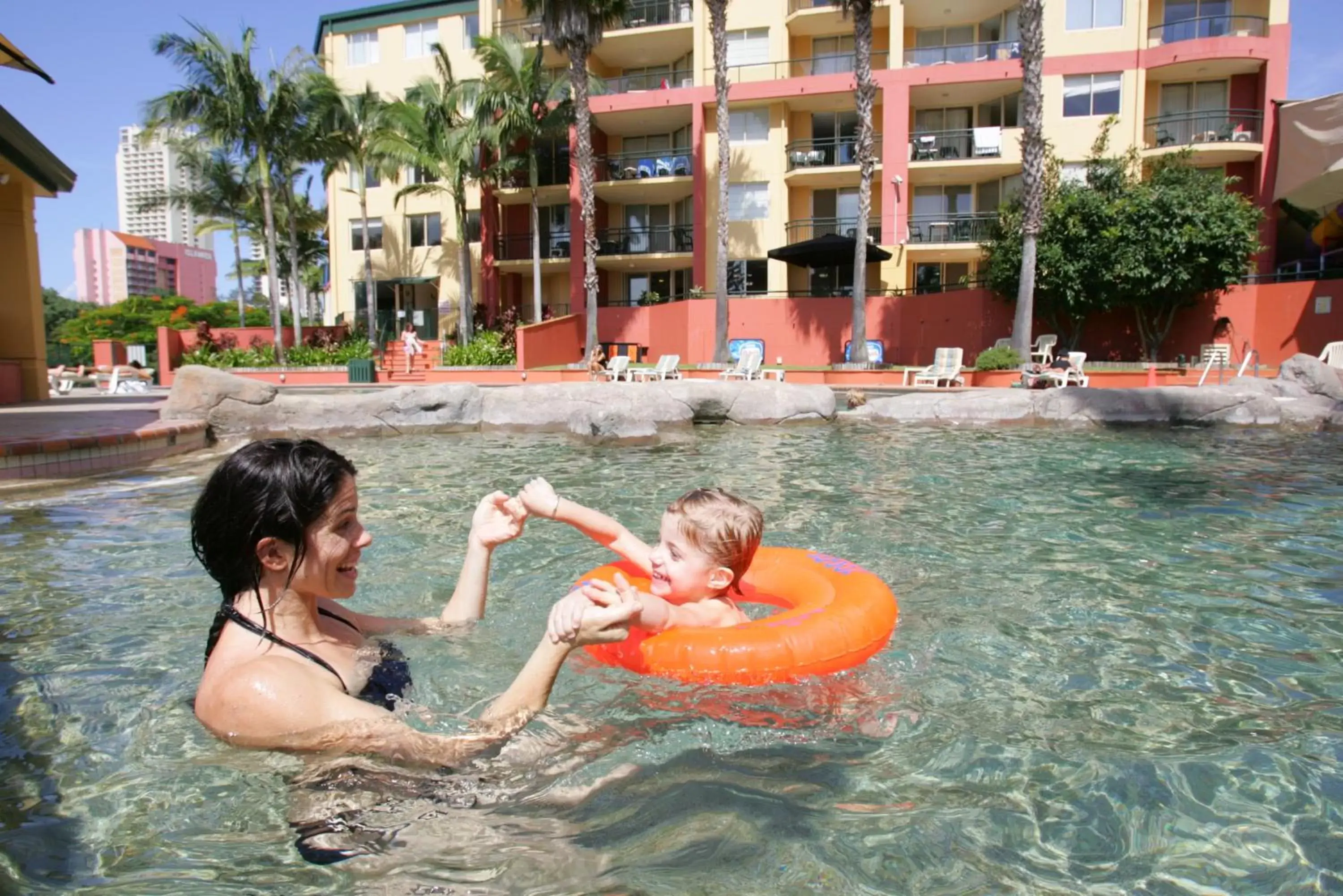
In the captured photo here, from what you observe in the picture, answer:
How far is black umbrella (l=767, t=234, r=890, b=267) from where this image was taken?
894 inches

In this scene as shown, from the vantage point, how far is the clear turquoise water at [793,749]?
2.03 m

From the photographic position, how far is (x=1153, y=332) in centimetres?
2147

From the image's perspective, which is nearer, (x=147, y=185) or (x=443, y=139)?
(x=443, y=139)

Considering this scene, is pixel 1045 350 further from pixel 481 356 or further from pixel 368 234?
pixel 368 234

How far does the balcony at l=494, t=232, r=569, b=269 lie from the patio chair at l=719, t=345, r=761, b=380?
1130 centimetres

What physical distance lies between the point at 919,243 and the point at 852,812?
2517 centimetres

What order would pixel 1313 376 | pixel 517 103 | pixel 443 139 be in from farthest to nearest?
pixel 443 139 < pixel 517 103 < pixel 1313 376

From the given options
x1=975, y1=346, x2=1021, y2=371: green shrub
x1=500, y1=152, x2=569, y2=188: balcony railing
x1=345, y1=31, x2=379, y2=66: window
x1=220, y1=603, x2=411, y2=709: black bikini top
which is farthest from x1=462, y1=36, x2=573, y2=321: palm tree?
x1=220, y1=603, x2=411, y2=709: black bikini top

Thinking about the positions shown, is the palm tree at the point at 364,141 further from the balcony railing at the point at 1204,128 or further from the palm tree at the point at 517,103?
the balcony railing at the point at 1204,128

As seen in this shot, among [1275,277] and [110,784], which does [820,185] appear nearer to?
[1275,277]

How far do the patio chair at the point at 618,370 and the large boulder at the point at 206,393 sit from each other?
9.53 m

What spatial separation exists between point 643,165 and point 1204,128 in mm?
16012

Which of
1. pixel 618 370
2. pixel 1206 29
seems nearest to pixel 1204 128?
pixel 1206 29

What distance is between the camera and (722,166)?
A: 21.7m
